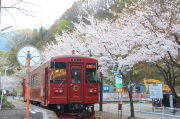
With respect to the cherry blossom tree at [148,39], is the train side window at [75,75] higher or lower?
lower

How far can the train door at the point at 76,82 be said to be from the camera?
29.9 ft

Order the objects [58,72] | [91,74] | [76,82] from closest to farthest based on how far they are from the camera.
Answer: [58,72] < [76,82] < [91,74]

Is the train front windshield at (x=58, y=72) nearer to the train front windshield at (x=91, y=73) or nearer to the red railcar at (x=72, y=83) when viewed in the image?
the red railcar at (x=72, y=83)

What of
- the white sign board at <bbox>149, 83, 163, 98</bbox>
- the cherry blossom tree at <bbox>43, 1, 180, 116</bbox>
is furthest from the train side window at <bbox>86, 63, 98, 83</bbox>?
the white sign board at <bbox>149, 83, 163, 98</bbox>

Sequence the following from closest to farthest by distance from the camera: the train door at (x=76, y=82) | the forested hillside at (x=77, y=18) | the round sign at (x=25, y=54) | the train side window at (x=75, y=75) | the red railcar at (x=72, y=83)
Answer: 1. the round sign at (x=25, y=54)
2. the red railcar at (x=72, y=83)
3. the train door at (x=76, y=82)
4. the train side window at (x=75, y=75)
5. the forested hillside at (x=77, y=18)

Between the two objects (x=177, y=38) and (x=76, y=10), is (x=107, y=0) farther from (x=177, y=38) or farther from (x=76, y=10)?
(x=177, y=38)

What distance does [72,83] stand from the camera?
9.16 metres

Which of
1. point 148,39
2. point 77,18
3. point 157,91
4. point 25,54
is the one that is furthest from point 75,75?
point 77,18

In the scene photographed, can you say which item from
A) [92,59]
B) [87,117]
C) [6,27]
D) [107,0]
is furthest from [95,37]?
[107,0]

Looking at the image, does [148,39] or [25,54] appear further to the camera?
[148,39]

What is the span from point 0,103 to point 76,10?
4951cm

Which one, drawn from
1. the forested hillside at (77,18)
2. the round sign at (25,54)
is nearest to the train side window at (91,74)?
the round sign at (25,54)

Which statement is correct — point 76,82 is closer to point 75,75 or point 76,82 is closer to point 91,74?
point 75,75

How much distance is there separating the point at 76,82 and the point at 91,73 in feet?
2.51
